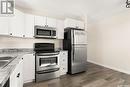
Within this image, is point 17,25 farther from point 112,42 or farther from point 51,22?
point 112,42

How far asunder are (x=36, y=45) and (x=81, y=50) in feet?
5.62

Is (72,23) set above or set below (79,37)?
above

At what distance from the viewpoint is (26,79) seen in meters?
2.57

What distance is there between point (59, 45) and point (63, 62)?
82cm

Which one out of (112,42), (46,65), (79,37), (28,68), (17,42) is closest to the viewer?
(28,68)

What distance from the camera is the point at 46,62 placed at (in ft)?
9.45

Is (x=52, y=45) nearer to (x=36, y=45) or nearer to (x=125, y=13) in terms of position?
(x=36, y=45)

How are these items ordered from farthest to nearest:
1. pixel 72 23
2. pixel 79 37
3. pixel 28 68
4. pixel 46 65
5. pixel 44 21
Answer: pixel 72 23
pixel 79 37
pixel 44 21
pixel 46 65
pixel 28 68

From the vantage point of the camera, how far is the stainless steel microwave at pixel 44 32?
302 centimetres

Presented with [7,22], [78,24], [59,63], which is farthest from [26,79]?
[78,24]

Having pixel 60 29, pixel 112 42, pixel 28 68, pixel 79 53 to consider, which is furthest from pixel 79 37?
pixel 28 68

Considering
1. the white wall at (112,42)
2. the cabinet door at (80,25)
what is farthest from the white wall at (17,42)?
the white wall at (112,42)

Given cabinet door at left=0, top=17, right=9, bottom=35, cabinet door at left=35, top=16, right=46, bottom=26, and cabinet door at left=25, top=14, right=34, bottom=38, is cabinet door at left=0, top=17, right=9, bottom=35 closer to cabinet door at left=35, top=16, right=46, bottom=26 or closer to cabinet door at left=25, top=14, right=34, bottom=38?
cabinet door at left=25, top=14, right=34, bottom=38

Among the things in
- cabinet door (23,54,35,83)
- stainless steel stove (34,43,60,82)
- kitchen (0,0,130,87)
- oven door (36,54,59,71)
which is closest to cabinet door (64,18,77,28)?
kitchen (0,0,130,87)
